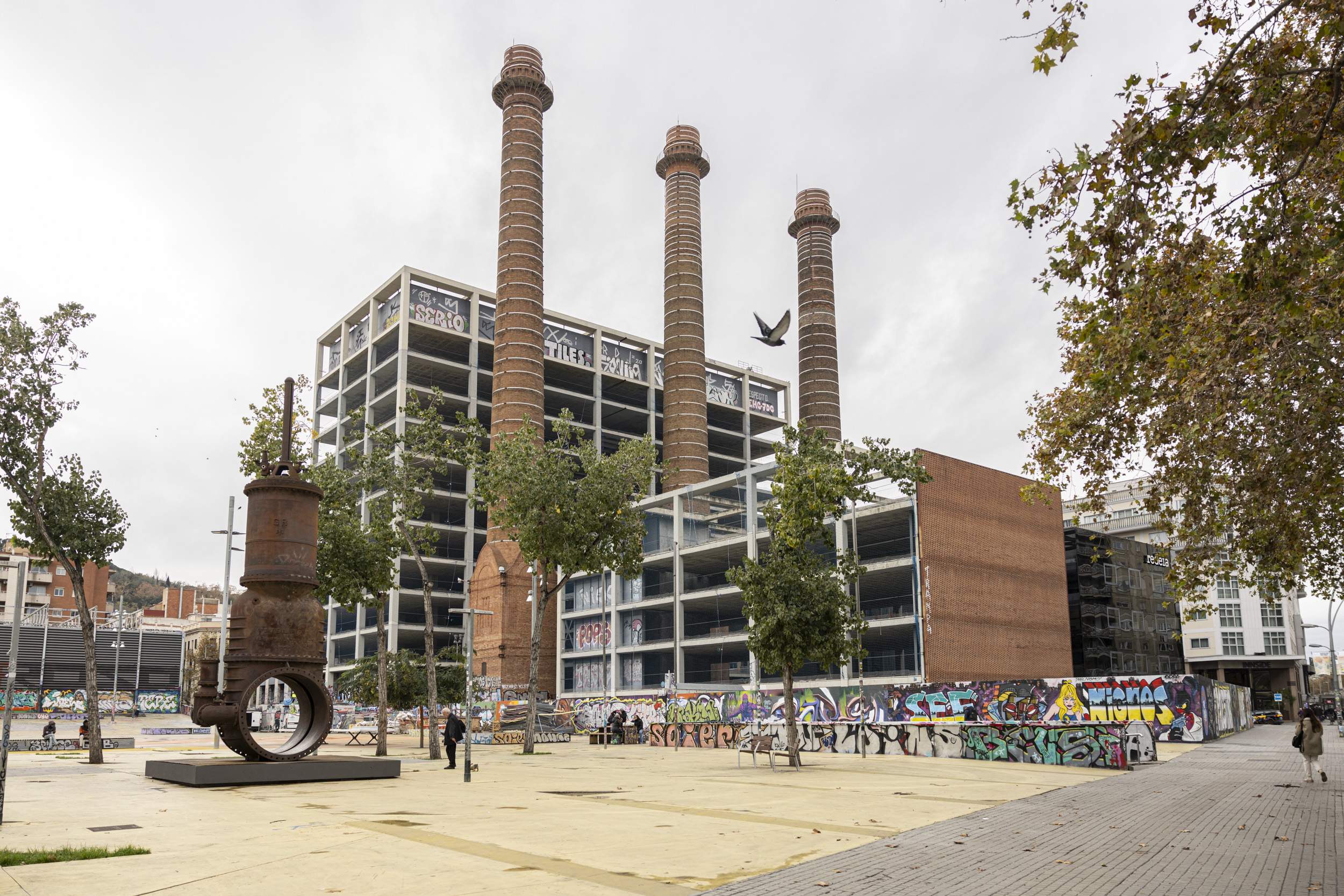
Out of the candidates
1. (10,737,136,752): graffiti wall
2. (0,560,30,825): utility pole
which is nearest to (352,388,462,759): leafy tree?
(10,737,136,752): graffiti wall

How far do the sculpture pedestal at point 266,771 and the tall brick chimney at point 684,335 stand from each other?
59264 mm

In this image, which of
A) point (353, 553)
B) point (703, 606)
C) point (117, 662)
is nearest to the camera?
point (353, 553)

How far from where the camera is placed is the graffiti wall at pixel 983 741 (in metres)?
26.4

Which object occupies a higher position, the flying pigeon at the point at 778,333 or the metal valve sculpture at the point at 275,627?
the flying pigeon at the point at 778,333

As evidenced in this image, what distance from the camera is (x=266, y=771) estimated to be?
63.4 ft

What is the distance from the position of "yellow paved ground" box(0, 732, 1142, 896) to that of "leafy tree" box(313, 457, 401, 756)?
8.84 meters

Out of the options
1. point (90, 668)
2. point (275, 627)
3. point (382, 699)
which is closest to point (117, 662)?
point (382, 699)

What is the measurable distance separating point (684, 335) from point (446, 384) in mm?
22297

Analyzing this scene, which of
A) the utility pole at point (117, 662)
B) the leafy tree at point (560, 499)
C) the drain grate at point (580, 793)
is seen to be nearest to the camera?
the drain grate at point (580, 793)

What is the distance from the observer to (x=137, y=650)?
95.0 metres

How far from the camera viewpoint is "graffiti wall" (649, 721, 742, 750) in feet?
135

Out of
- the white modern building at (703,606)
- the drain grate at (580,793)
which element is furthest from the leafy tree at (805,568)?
the white modern building at (703,606)

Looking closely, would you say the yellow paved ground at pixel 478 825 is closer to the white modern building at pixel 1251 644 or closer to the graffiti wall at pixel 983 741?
the graffiti wall at pixel 983 741

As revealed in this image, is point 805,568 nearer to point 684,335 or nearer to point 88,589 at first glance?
point 684,335
